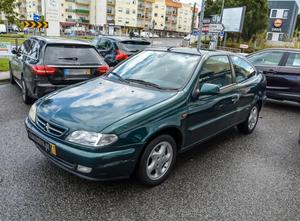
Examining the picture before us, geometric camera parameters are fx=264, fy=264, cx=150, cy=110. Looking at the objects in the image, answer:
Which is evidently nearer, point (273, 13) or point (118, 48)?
point (118, 48)

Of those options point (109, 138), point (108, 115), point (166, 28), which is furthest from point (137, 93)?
point (166, 28)

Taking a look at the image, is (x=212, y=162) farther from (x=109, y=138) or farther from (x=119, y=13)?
(x=119, y=13)

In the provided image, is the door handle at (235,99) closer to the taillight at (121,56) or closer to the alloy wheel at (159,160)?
the alloy wheel at (159,160)

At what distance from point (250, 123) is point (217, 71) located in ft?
5.65

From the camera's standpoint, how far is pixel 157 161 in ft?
10.2

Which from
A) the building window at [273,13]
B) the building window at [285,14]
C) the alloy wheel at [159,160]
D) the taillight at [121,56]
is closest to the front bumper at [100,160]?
the alloy wheel at [159,160]

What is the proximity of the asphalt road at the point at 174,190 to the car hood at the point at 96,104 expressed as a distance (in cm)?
81

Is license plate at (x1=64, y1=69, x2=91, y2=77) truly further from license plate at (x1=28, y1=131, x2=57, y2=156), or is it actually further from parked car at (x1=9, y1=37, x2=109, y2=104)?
license plate at (x1=28, y1=131, x2=57, y2=156)

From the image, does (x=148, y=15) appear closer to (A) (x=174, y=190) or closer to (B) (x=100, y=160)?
(A) (x=174, y=190)

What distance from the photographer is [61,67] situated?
5457mm

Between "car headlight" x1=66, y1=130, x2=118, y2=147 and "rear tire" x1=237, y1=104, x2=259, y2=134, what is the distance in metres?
3.27

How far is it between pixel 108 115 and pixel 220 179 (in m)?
1.74

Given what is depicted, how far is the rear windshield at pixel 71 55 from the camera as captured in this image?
5.53 m

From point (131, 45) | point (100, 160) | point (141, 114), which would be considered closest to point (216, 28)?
point (131, 45)
